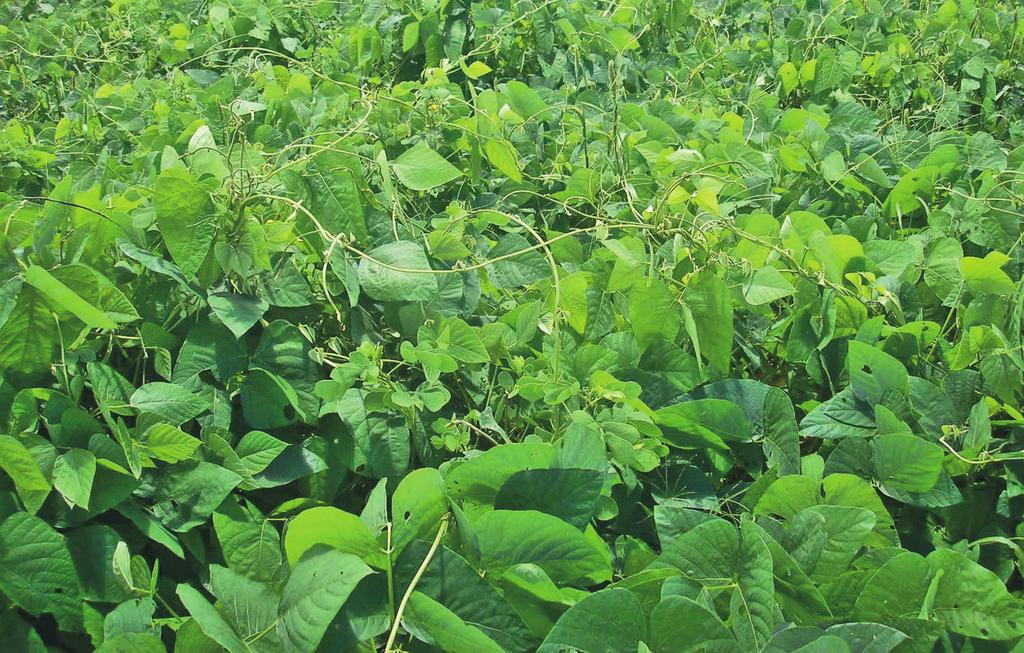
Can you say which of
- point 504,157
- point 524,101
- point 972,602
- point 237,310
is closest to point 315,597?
point 237,310

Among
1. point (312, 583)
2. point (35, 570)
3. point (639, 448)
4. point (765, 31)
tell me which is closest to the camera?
point (312, 583)

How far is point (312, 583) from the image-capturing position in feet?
2.61

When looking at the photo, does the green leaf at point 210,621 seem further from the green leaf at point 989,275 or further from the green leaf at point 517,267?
the green leaf at point 989,275

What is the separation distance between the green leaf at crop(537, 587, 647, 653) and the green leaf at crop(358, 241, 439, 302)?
20.5 inches

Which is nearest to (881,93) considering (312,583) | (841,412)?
(841,412)

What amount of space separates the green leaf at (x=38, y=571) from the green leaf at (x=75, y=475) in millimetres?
41

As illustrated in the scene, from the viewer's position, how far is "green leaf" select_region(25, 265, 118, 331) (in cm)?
94

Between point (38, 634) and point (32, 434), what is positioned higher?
point (32, 434)

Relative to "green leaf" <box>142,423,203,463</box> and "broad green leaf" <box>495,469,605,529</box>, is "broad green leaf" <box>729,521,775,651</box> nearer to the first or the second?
"broad green leaf" <box>495,469,605,529</box>

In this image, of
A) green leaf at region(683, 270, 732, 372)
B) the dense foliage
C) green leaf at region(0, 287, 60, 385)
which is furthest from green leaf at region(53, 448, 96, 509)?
green leaf at region(683, 270, 732, 372)

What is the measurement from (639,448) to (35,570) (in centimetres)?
67

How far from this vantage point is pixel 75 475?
0.92 metres

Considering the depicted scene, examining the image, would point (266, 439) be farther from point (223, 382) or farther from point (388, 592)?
point (388, 592)

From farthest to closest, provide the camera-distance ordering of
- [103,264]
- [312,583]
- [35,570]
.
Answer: [103,264] < [35,570] < [312,583]
